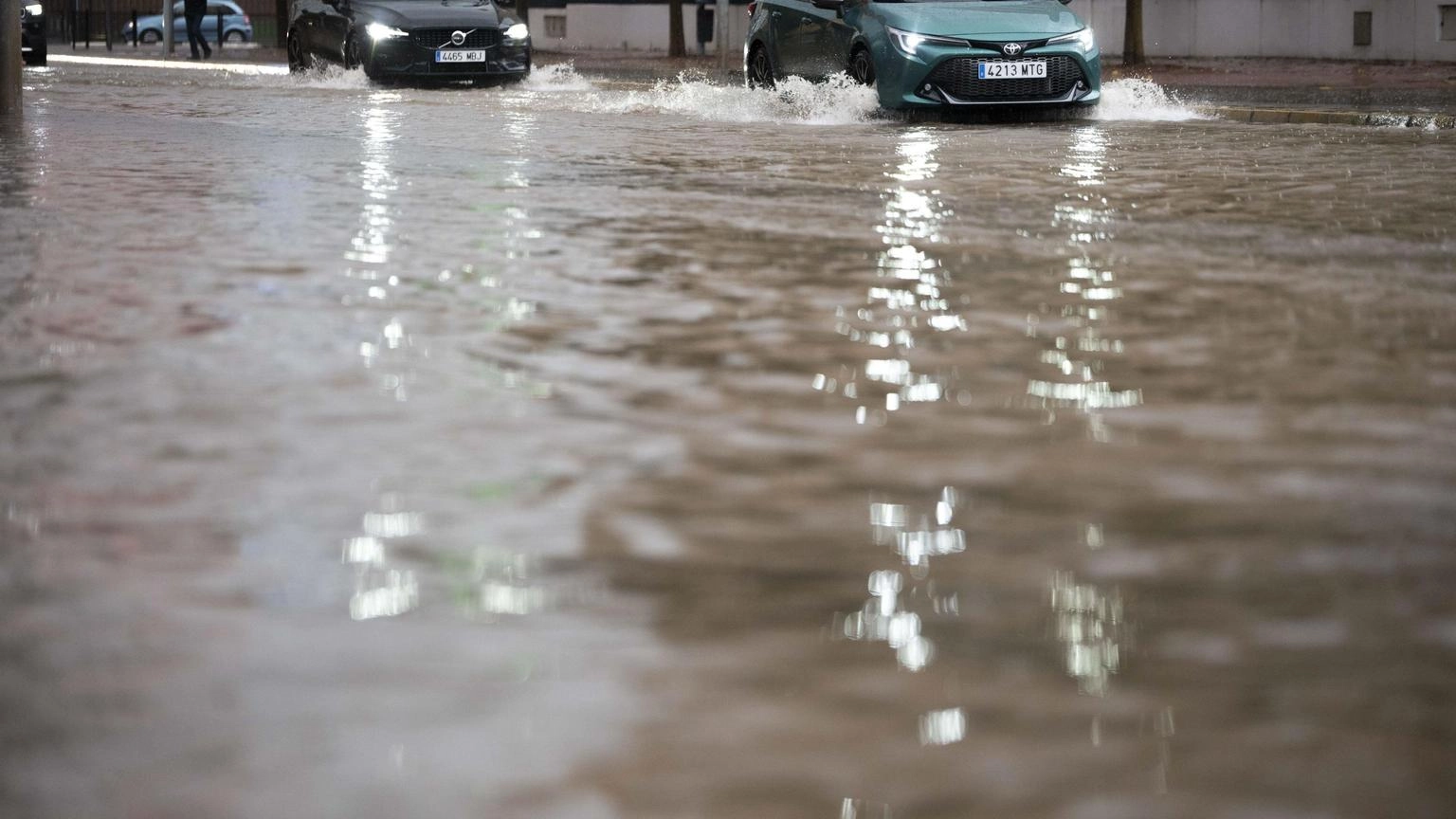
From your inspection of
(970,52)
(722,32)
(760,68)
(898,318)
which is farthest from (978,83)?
(722,32)

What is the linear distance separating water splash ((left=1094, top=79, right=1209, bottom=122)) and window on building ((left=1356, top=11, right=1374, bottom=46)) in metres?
14.5

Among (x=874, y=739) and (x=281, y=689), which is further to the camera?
(x=281, y=689)

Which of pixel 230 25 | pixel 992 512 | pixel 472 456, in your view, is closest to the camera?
pixel 992 512

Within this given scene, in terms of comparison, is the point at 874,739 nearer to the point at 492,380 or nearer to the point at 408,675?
the point at 408,675

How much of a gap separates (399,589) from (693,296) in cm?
285

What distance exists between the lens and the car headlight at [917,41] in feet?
51.3

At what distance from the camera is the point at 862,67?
16594 millimetres

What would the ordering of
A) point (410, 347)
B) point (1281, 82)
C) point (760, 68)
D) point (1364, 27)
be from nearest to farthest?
point (410, 347)
point (760, 68)
point (1281, 82)
point (1364, 27)

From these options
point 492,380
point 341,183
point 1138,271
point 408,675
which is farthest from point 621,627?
point 341,183

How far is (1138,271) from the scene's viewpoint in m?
5.86

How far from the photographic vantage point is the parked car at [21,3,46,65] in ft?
93.5

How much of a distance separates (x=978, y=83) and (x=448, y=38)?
8482 mm

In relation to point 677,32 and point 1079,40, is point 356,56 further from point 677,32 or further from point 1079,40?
Answer: point 677,32

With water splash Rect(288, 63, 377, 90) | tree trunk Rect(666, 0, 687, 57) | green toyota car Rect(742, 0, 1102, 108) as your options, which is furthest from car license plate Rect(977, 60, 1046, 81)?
tree trunk Rect(666, 0, 687, 57)
